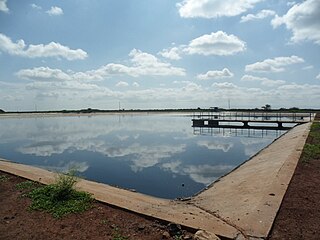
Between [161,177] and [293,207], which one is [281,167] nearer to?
[293,207]

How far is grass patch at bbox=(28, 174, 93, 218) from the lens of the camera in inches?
326

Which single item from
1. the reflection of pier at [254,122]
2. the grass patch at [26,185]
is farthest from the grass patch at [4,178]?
→ the reflection of pier at [254,122]

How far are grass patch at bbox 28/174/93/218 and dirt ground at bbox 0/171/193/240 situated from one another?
24 cm

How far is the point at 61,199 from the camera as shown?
9008mm

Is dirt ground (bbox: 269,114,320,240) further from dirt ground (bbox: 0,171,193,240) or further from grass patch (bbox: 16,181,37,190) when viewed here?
grass patch (bbox: 16,181,37,190)

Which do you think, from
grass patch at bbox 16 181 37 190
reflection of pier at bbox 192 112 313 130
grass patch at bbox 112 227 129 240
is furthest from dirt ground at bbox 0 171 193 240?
reflection of pier at bbox 192 112 313 130

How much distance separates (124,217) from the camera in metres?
7.78

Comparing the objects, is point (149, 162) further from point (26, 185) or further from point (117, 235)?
point (117, 235)

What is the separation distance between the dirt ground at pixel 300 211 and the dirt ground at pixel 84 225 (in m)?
2.10

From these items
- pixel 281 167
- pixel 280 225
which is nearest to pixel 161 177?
pixel 281 167

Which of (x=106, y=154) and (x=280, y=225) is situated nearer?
(x=280, y=225)

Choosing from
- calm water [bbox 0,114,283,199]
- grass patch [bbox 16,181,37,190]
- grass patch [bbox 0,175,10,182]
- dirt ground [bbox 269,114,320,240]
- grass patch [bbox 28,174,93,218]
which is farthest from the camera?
calm water [bbox 0,114,283,199]

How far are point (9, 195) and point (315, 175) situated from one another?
36.1 ft

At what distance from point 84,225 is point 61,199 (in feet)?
6.72
